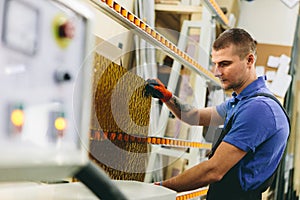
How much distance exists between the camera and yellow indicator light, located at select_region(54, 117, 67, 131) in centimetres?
62

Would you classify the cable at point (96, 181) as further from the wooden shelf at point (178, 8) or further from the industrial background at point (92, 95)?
the wooden shelf at point (178, 8)

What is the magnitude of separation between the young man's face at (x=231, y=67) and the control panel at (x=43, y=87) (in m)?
1.46

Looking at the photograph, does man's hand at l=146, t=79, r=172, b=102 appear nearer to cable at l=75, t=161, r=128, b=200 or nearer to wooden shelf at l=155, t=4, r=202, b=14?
cable at l=75, t=161, r=128, b=200

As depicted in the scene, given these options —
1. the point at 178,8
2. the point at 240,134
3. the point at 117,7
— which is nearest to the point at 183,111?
the point at 240,134

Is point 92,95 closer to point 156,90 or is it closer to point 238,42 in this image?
point 156,90

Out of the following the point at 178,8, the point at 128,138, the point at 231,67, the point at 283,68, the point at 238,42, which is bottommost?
the point at 128,138

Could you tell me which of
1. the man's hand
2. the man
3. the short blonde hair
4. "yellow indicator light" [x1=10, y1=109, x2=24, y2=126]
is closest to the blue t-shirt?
the man

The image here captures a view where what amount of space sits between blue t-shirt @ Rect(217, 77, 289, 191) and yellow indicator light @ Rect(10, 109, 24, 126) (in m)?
1.33

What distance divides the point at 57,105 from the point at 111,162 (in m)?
0.81

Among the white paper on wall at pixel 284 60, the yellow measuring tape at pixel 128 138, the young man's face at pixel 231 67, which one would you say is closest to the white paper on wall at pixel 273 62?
the white paper on wall at pixel 284 60

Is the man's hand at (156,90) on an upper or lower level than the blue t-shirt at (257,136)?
upper

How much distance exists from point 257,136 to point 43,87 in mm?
1368

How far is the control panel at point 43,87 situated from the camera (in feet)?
1.86

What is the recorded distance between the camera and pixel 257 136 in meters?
1.82
